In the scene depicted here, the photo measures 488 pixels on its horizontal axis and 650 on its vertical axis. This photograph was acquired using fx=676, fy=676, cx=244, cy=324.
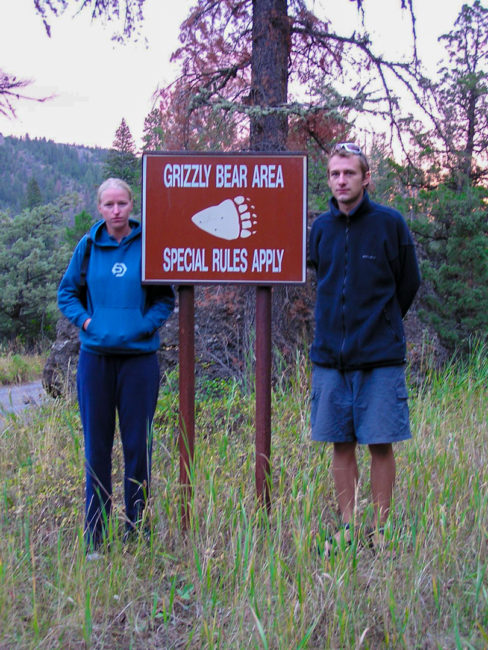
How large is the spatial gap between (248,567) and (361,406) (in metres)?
0.98

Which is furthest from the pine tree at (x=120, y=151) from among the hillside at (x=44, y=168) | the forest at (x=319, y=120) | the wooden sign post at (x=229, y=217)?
the hillside at (x=44, y=168)

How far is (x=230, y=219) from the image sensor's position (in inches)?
134

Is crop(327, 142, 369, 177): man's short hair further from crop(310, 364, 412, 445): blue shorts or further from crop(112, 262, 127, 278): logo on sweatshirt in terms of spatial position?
crop(112, 262, 127, 278): logo on sweatshirt

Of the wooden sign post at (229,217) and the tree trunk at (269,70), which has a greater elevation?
the tree trunk at (269,70)

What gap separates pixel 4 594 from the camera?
255 cm

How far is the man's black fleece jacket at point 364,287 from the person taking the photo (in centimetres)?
315

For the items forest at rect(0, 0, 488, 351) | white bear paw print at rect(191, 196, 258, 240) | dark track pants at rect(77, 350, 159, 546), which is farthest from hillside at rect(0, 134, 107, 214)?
dark track pants at rect(77, 350, 159, 546)

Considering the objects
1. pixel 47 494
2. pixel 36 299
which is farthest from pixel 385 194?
pixel 36 299

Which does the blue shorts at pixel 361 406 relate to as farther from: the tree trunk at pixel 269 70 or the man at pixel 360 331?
the tree trunk at pixel 269 70

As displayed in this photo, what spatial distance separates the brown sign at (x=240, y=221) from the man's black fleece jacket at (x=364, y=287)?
23 cm

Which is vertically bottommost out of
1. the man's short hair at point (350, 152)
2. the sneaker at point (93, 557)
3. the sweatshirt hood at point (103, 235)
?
the sneaker at point (93, 557)

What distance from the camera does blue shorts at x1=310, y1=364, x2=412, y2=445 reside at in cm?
312

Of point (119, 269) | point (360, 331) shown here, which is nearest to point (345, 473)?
point (360, 331)

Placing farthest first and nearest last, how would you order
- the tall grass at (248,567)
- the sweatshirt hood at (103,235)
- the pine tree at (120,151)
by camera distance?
the pine tree at (120,151) < the sweatshirt hood at (103,235) < the tall grass at (248,567)
